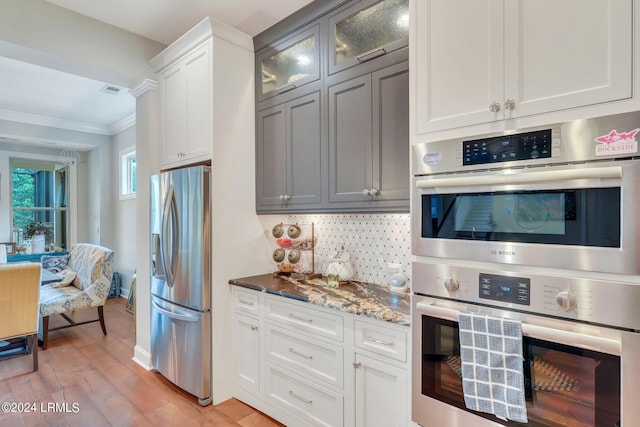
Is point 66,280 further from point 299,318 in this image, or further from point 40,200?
point 299,318

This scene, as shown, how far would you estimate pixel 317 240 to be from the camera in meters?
2.66

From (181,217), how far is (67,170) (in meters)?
5.01

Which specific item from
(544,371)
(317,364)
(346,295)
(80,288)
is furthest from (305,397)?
(80,288)

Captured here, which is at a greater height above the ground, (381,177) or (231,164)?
(231,164)

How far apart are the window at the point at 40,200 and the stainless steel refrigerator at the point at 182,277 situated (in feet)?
14.8

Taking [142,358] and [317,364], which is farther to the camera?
[142,358]

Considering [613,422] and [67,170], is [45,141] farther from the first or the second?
[613,422]

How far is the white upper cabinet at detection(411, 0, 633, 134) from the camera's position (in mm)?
1034

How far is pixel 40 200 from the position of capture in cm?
584

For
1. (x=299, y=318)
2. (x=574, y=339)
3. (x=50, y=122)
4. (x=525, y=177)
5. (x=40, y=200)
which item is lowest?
(x=299, y=318)

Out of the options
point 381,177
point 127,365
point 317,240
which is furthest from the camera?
point 127,365

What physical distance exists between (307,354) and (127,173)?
4704 millimetres

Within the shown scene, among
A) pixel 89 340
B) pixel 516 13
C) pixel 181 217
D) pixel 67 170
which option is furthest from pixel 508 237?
pixel 67 170

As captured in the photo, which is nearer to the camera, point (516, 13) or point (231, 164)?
point (516, 13)
